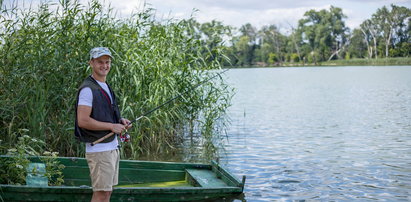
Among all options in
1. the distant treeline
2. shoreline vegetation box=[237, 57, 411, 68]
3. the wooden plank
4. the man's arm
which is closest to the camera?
the man's arm

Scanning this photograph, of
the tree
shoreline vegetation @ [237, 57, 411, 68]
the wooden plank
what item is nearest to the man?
the wooden plank

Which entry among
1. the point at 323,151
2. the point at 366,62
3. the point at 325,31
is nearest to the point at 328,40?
the point at 325,31

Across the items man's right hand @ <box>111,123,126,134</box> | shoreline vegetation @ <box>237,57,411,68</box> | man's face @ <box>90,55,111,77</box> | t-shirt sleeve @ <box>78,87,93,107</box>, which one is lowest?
man's right hand @ <box>111,123,126,134</box>

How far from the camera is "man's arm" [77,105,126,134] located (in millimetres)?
3615

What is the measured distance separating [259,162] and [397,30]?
73871 mm

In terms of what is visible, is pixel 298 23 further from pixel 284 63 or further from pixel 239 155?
pixel 239 155

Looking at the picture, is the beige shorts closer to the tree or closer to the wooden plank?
the wooden plank

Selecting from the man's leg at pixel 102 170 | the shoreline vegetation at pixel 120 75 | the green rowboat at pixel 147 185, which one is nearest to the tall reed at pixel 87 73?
the shoreline vegetation at pixel 120 75

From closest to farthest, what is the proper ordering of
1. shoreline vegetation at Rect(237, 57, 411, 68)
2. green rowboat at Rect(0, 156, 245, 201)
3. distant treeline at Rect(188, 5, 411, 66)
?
green rowboat at Rect(0, 156, 245, 201)
shoreline vegetation at Rect(237, 57, 411, 68)
distant treeline at Rect(188, 5, 411, 66)

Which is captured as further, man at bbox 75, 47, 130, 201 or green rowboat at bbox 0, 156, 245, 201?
green rowboat at bbox 0, 156, 245, 201

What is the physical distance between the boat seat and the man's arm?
80.1 inches

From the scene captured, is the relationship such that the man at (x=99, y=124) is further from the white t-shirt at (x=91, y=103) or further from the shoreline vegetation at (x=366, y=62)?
the shoreline vegetation at (x=366, y=62)

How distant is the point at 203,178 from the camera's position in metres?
5.85

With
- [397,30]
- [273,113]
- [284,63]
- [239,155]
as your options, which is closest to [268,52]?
[284,63]
